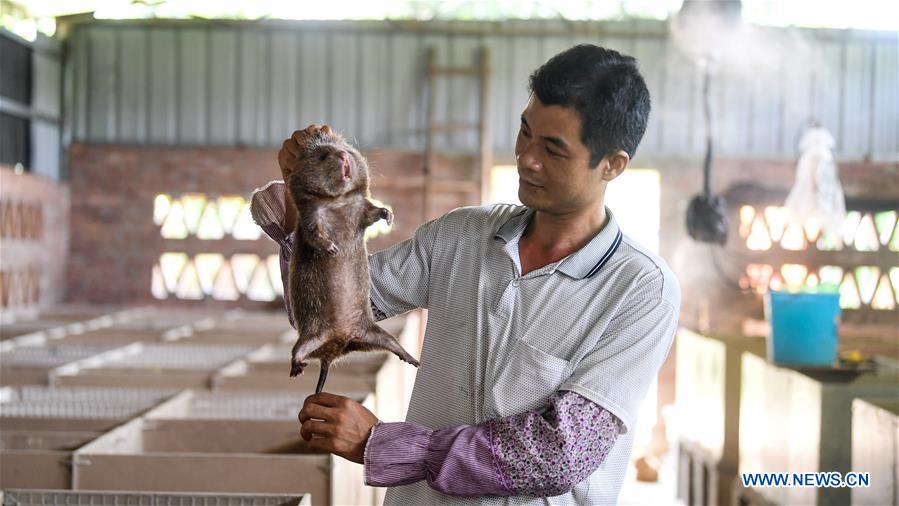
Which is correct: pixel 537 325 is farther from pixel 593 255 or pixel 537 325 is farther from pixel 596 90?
pixel 596 90

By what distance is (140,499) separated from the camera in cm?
218

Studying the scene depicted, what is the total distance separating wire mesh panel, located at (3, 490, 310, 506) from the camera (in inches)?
86.4

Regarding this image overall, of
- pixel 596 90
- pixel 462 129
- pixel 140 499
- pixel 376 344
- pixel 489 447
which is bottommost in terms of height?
pixel 140 499

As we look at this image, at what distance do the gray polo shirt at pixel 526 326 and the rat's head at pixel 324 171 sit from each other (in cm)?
33

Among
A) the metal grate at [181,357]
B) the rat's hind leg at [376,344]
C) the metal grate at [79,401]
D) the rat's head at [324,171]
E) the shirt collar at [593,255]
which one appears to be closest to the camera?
the rat's head at [324,171]

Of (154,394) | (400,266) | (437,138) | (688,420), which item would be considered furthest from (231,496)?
(437,138)

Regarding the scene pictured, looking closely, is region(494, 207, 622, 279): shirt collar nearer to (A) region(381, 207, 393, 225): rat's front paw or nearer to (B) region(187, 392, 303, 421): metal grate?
(A) region(381, 207, 393, 225): rat's front paw

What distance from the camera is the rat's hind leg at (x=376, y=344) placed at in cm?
149

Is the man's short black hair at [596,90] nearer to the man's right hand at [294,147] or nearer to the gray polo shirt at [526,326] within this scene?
the gray polo shirt at [526,326]

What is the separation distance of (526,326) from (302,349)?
0.40 meters

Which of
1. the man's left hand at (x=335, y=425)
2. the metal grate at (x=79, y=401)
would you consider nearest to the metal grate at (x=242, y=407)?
the metal grate at (x=79, y=401)

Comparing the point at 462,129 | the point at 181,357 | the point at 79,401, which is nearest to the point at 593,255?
the point at 79,401

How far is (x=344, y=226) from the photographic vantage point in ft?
4.66

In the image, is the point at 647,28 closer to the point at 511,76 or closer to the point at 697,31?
the point at 511,76
